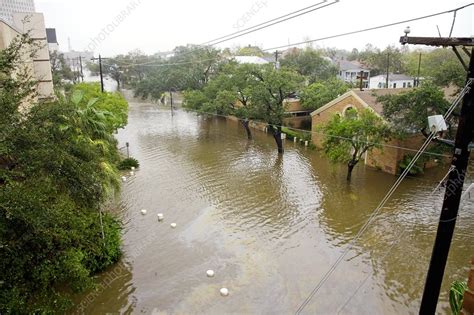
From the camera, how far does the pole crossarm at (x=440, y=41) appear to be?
15.8ft

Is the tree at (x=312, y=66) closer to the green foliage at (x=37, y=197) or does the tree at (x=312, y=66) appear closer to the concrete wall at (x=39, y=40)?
the concrete wall at (x=39, y=40)

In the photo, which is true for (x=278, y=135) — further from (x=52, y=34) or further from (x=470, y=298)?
(x=52, y=34)

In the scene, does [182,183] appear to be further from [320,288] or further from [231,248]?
[320,288]

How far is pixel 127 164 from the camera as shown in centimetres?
1950

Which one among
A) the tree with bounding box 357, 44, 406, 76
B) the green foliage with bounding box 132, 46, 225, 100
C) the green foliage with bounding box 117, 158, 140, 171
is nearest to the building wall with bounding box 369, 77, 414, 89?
the tree with bounding box 357, 44, 406, 76

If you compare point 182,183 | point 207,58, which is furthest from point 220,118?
Result: point 182,183

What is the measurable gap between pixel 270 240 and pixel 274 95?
12911mm

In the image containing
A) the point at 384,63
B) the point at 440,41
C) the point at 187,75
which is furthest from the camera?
the point at 384,63

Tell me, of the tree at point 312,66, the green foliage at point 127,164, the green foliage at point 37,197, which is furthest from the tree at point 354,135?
the tree at point 312,66

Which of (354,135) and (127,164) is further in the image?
(127,164)

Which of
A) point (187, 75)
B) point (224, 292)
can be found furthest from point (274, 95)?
point (187, 75)

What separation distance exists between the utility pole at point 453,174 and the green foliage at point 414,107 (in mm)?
11150

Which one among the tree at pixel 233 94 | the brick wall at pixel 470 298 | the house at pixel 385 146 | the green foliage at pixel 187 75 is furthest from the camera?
the green foliage at pixel 187 75

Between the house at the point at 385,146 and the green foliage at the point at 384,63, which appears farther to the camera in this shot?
the green foliage at the point at 384,63
